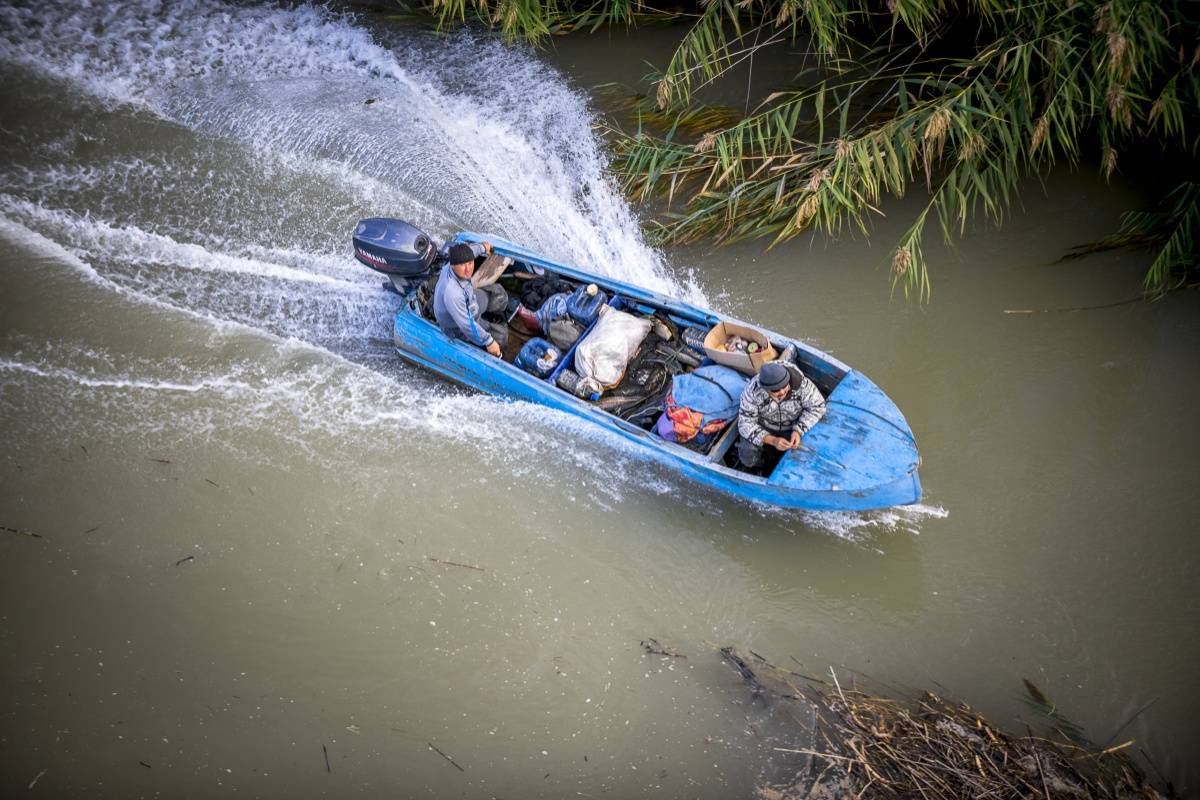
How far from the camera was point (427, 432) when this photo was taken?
7055mm

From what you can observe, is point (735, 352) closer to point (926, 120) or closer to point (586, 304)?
point (586, 304)

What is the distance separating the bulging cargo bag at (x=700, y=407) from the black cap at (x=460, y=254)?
1796 mm

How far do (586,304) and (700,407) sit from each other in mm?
1315

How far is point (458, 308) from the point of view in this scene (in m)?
6.58

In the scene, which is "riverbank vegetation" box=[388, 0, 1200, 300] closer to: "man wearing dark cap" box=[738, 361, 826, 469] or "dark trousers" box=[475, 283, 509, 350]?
"man wearing dark cap" box=[738, 361, 826, 469]

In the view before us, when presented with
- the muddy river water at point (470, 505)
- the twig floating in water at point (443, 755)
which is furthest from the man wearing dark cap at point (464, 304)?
the twig floating in water at point (443, 755)

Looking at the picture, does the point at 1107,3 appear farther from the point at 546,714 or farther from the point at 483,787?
the point at 483,787

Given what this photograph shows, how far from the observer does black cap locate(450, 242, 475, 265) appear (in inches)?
253

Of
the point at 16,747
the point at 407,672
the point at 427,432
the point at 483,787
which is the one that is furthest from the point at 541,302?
the point at 16,747

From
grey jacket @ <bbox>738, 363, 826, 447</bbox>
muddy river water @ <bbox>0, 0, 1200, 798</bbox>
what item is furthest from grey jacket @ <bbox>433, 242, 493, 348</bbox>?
grey jacket @ <bbox>738, 363, 826, 447</bbox>

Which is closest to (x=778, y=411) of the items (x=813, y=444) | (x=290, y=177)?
(x=813, y=444)

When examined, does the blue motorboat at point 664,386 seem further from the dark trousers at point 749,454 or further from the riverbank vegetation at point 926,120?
the riverbank vegetation at point 926,120

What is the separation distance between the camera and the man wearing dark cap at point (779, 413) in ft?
19.5

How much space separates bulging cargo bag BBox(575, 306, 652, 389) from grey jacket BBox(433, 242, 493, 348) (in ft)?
2.58
